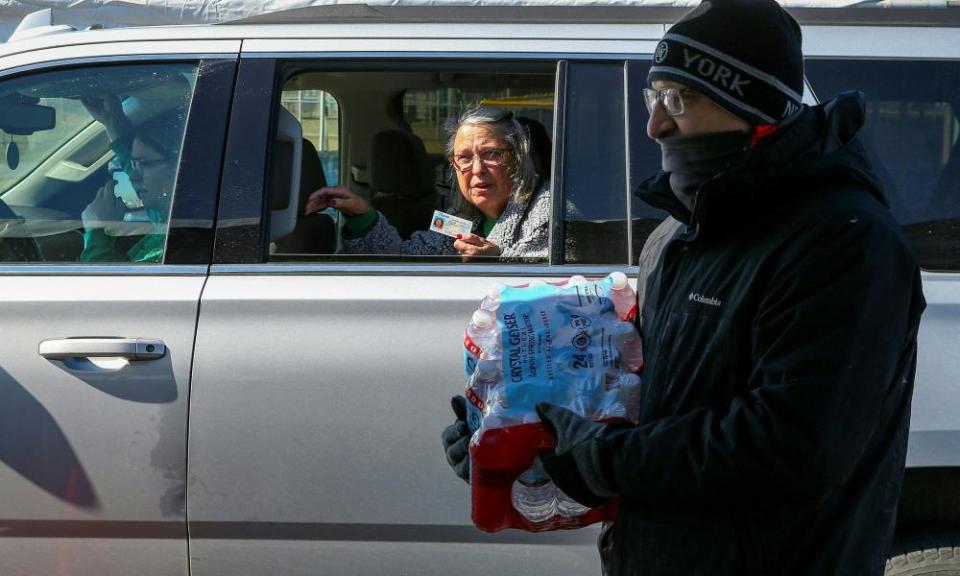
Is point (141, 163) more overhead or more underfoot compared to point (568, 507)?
more overhead

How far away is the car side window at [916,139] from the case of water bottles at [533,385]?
3.81ft

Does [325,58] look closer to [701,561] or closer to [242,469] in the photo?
[242,469]

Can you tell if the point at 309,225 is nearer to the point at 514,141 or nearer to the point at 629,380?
the point at 514,141

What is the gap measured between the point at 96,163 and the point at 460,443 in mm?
1603

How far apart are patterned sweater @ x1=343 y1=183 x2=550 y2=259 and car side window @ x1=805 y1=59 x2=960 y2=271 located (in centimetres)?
81

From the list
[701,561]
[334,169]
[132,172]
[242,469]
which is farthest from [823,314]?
[334,169]

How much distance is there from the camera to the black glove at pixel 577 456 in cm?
148

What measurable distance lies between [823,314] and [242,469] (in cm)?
159

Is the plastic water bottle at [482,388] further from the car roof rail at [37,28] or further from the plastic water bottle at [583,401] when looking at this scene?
the car roof rail at [37,28]

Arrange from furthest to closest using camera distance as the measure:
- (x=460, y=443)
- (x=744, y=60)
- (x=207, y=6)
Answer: (x=207, y=6) < (x=460, y=443) < (x=744, y=60)

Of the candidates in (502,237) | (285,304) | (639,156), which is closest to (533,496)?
(285,304)

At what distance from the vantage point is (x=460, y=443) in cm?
172

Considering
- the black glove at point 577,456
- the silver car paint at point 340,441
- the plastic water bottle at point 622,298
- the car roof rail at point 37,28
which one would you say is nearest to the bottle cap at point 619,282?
the plastic water bottle at point 622,298

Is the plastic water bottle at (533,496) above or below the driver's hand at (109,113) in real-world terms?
below
